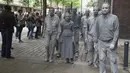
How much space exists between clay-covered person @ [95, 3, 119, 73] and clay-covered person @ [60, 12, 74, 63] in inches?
111

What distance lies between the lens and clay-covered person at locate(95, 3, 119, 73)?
6.77 meters

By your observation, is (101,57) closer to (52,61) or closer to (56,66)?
(56,66)

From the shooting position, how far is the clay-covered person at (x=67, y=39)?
9.74 meters

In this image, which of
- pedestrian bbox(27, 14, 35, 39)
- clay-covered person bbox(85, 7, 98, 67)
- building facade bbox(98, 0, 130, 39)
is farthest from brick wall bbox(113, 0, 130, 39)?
clay-covered person bbox(85, 7, 98, 67)

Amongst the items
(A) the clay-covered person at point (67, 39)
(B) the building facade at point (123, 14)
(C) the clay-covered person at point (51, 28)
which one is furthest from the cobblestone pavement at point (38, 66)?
(B) the building facade at point (123, 14)

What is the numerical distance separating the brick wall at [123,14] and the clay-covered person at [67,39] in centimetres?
1031

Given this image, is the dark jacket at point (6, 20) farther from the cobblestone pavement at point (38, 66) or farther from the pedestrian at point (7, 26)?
the cobblestone pavement at point (38, 66)

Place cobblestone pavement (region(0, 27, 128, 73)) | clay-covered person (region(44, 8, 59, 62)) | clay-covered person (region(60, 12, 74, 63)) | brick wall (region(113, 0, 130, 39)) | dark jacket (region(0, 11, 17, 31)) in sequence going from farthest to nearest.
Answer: brick wall (region(113, 0, 130, 39)) → dark jacket (region(0, 11, 17, 31)) → clay-covered person (region(60, 12, 74, 63)) → clay-covered person (region(44, 8, 59, 62)) → cobblestone pavement (region(0, 27, 128, 73))

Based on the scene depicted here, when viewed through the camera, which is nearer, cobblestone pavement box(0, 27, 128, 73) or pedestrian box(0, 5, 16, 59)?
cobblestone pavement box(0, 27, 128, 73)

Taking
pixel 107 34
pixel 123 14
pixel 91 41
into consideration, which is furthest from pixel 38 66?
pixel 123 14

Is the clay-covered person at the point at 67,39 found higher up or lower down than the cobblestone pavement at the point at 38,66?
higher up

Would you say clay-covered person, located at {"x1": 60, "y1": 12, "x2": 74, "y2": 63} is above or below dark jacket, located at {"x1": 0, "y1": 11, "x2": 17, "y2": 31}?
below

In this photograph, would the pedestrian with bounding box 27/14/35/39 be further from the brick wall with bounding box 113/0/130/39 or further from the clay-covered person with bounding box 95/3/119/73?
the clay-covered person with bounding box 95/3/119/73

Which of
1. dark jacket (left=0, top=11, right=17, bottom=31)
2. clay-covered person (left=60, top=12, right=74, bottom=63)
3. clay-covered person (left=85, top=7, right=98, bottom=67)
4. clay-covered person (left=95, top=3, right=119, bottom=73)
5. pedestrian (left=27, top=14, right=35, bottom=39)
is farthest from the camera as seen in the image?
pedestrian (left=27, top=14, right=35, bottom=39)
